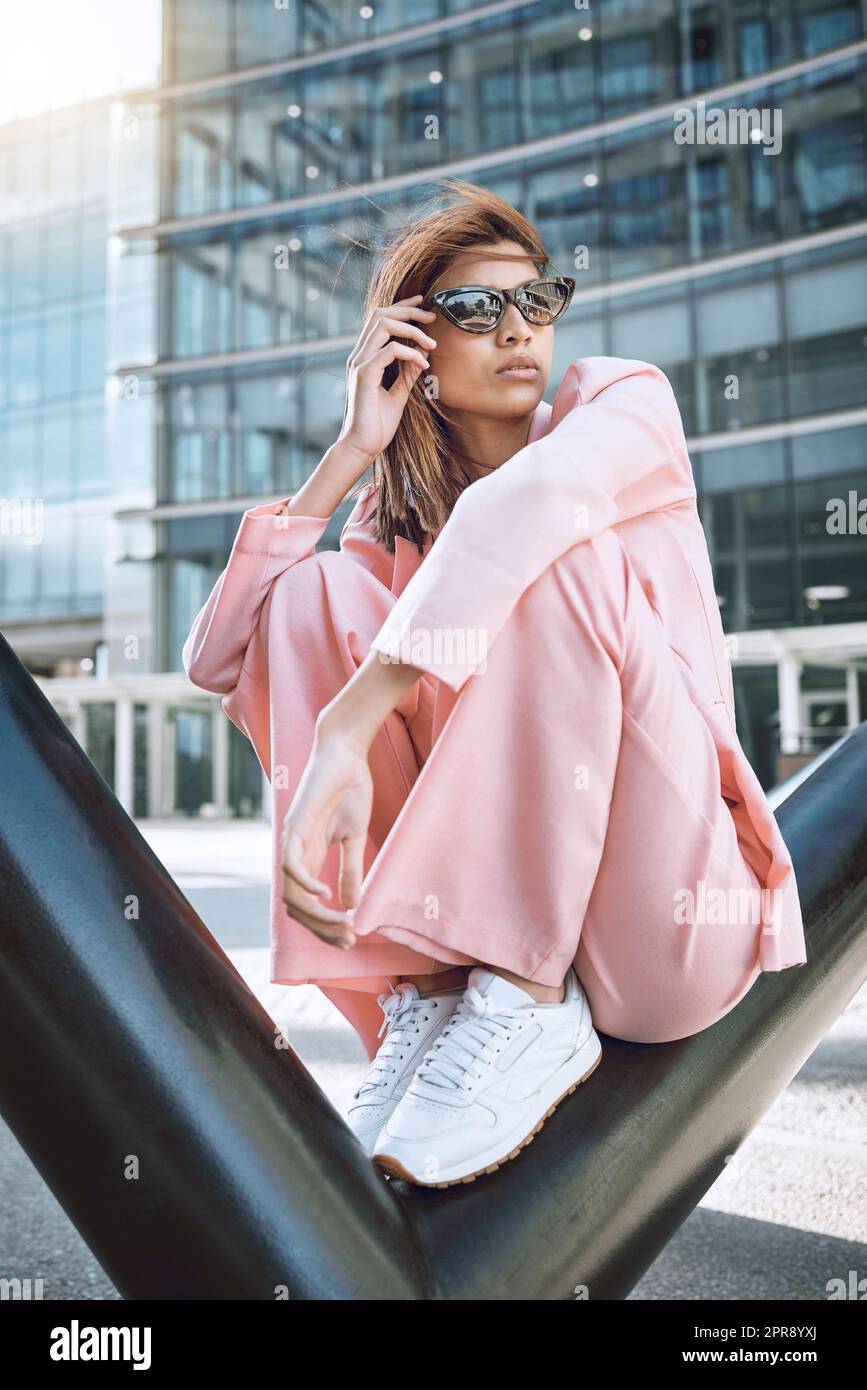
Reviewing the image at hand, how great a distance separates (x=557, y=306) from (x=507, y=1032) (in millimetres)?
1003

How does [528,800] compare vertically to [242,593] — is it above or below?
below

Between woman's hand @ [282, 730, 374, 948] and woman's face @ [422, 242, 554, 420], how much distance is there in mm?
732

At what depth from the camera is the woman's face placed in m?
1.59

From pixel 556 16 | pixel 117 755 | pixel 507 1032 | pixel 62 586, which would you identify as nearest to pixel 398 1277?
pixel 507 1032

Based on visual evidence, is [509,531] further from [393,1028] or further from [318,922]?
[393,1028]

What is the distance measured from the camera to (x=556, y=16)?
66.4 feet

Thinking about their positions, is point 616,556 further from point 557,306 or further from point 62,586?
point 62,586

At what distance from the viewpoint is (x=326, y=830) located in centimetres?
105

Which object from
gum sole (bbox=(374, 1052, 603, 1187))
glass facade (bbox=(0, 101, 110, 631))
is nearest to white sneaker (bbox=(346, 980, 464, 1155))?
gum sole (bbox=(374, 1052, 603, 1187))

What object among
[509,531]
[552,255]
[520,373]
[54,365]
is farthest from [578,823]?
[54,365]

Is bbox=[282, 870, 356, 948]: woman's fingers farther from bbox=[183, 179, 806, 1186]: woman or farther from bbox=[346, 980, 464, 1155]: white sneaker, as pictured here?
bbox=[346, 980, 464, 1155]: white sneaker

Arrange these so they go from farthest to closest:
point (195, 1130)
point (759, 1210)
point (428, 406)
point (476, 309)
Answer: point (759, 1210) → point (428, 406) → point (476, 309) → point (195, 1130)

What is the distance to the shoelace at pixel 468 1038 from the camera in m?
1.15

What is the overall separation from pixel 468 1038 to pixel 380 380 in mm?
910
